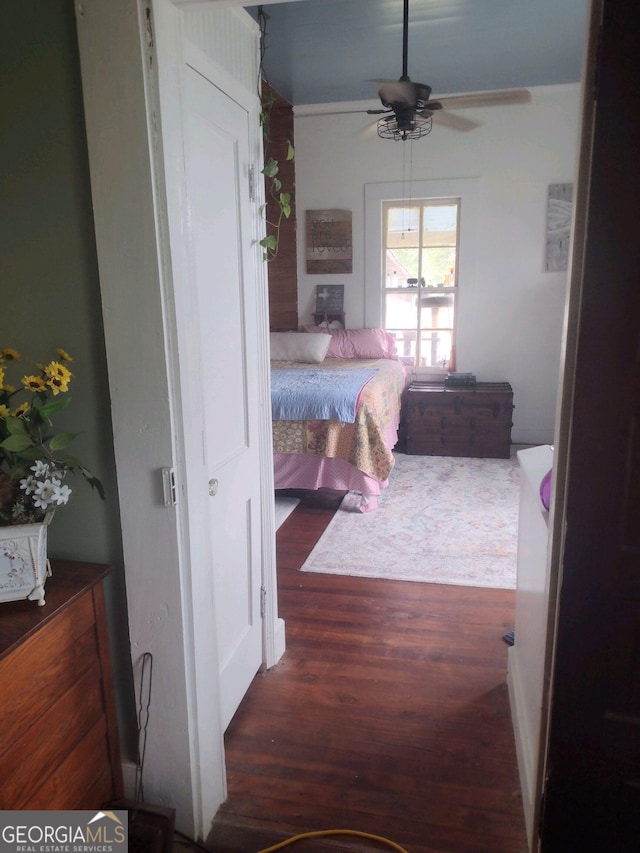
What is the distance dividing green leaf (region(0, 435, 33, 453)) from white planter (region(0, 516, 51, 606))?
155 mm

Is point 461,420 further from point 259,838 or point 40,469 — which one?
point 40,469

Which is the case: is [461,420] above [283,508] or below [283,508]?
above

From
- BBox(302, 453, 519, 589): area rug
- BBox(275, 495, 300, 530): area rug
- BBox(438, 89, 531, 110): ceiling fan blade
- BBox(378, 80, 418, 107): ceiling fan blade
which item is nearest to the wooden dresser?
BBox(302, 453, 519, 589): area rug

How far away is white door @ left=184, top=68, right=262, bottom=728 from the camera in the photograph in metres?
1.57

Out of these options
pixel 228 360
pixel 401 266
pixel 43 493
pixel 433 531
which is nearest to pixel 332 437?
pixel 433 531

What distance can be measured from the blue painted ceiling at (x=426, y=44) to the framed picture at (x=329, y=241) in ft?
3.16

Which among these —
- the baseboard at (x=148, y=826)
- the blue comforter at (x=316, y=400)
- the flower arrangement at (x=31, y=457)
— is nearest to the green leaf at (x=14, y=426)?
the flower arrangement at (x=31, y=457)

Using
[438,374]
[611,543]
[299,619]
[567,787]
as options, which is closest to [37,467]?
[611,543]

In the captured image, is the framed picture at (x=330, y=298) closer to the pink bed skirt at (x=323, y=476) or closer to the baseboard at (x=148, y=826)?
the pink bed skirt at (x=323, y=476)

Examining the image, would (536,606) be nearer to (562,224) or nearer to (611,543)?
(611,543)

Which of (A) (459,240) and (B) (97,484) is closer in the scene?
(B) (97,484)

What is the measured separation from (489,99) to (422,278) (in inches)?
60.9

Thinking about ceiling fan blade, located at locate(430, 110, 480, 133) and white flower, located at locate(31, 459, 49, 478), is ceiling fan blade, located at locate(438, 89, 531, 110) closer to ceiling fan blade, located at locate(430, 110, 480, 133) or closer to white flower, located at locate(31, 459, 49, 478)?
ceiling fan blade, located at locate(430, 110, 480, 133)

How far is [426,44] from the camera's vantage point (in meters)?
3.80
